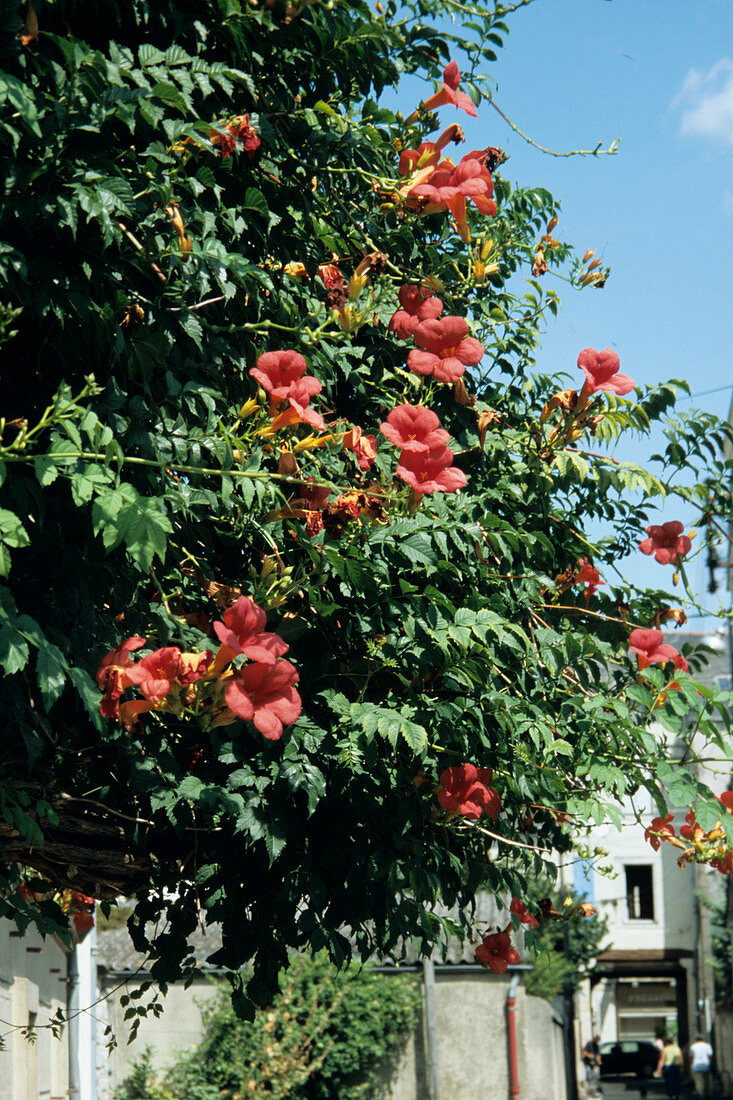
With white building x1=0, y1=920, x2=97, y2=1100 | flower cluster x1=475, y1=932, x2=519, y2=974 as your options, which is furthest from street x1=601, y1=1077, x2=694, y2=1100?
flower cluster x1=475, y1=932, x2=519, y2=974

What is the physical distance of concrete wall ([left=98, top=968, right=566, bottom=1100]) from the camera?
12.9 m

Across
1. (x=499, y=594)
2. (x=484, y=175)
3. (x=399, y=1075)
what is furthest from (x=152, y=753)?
(x=399, y=1075)

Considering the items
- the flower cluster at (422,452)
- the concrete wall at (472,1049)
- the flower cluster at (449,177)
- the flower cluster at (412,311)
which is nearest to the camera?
the flower cluster at (422,452)

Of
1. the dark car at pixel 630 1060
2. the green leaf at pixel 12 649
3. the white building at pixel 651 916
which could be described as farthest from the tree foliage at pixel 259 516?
the dark car at pixel 630 1060

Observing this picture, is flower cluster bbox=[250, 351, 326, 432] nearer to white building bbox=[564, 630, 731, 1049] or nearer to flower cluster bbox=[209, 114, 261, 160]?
flower cluster bbox=[209, 114, 261, 160]

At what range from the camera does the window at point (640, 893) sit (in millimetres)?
34375

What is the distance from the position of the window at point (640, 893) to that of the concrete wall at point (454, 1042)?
72.0 feet

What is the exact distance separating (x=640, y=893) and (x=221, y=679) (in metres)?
34.5

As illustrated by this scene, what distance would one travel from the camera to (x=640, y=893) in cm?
3469

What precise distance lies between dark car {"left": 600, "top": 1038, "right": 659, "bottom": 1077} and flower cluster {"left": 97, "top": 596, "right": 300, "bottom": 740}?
110ft

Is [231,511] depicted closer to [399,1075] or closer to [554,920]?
[554,920]

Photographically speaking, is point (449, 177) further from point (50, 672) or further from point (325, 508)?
point (50, 672)

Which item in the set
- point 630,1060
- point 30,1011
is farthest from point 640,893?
point 30,1011

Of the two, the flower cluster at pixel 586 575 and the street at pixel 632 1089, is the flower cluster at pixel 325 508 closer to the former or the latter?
the flower cluster at pixel 586 575
